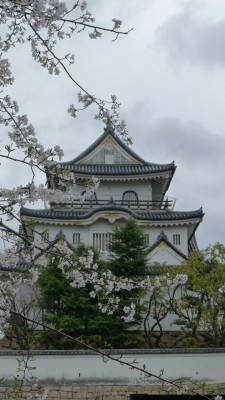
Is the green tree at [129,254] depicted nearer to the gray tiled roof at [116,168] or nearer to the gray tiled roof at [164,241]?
the gray tiled roof at [164,241]

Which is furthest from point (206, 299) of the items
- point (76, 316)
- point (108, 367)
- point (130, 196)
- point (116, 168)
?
point (116, 168)

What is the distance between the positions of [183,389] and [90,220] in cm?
2019

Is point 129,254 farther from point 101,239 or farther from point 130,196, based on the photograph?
point 130,196

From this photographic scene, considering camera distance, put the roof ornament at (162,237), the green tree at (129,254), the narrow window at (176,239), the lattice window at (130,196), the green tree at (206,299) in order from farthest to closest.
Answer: the lattice window at (130,196) < the narrow window at (176,239) < the roof ornament at (162,237) < the green tree at (129,254) < the green tree at (206,299)

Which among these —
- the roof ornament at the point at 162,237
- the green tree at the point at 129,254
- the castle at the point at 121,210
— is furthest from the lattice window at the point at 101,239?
the green tree at the point at 129,254

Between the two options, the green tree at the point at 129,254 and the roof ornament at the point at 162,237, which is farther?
the roof ornament at the point at 162,237

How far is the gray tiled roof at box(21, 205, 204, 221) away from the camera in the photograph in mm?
24062

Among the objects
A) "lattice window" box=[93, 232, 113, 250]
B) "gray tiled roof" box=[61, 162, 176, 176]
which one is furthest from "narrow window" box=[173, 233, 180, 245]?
"gray tiled roof" box=[61, 162, 176, 176]

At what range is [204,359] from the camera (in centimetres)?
1575

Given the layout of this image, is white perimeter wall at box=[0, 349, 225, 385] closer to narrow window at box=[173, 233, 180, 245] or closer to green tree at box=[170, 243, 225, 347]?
green tree at box=[170, 243, 225, 347]

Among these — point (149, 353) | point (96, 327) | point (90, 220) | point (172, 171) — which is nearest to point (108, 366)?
point (149, 353)

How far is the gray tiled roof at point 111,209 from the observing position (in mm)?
24062

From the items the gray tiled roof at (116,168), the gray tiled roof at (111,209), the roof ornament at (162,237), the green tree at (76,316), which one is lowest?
the green tree at (76,316)

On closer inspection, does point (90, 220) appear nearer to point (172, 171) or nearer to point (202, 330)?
point (172, 171)
